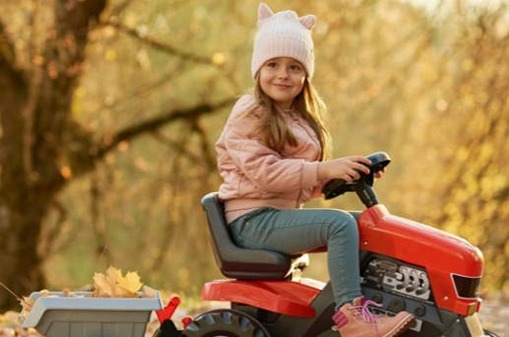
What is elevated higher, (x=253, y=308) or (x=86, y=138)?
(x=86, y=138)

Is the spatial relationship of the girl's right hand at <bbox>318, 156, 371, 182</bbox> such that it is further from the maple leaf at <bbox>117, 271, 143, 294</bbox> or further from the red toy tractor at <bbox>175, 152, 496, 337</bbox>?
the maple leaf at <bbox>117, 271, 143, 294</bbox>

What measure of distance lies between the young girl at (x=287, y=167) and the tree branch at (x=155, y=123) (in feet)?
25.2

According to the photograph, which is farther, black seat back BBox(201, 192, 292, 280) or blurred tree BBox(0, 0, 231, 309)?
blurred tree BBox(0, 0, 231, 309)

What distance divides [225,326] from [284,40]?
1245mm

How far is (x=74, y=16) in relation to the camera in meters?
11.5

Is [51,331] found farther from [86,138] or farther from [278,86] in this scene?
[86,138]

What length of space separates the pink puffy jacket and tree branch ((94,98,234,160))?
773 centimetres

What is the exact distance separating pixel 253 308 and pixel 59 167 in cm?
722

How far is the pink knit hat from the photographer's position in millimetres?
5148

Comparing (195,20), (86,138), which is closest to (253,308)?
(86,138)

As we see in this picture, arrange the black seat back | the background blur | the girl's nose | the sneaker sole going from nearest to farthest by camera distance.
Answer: the sneaker sole
the black seat back
the girl's nose
the background blur

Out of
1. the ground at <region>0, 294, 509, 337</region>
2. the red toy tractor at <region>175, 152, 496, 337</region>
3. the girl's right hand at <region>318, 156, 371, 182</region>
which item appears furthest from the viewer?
the ground at <region>0, 294, 509, 337</region>

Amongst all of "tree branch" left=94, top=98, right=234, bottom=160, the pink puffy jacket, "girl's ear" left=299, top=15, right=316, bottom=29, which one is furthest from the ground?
"tree branch" left=94, top=98, right=234, bottom=160

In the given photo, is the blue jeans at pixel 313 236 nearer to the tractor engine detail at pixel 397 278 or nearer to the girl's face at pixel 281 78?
the tractor engine detail at pixel 397 278
